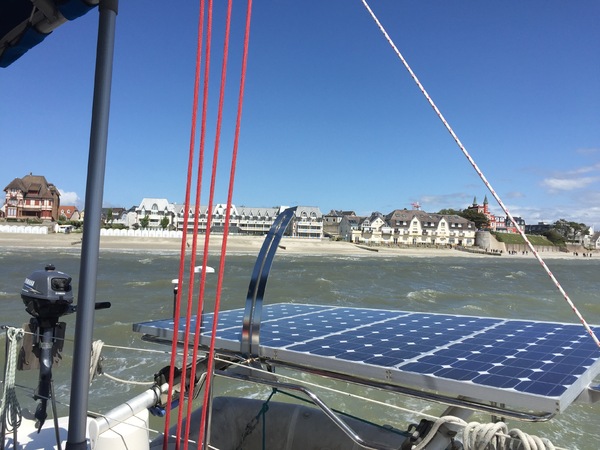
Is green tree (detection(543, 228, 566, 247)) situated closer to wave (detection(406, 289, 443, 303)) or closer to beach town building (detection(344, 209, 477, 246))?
beach town building (detection(344, 209, 477, 246))

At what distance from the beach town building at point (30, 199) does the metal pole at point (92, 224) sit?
412 feet

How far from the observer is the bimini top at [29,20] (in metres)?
2.47

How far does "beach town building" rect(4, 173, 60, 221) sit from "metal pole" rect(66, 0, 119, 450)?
125m

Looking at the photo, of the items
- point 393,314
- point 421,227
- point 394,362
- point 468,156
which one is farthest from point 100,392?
point 421,227

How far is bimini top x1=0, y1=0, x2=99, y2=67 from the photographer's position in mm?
2471

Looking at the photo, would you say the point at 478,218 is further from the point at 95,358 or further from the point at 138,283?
the point at 95,358

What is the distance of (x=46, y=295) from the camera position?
3.62 meters

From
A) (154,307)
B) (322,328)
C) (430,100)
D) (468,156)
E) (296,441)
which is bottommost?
(154,307)

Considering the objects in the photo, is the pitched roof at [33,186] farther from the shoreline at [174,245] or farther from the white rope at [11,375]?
the white rope at [11,375]

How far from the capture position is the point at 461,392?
2.46m

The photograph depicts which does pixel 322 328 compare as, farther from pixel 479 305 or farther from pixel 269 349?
pixel 479 305

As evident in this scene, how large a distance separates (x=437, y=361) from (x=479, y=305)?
1018 inches

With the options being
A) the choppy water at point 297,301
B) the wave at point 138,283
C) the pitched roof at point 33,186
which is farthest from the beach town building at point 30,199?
the wave at point 138,283

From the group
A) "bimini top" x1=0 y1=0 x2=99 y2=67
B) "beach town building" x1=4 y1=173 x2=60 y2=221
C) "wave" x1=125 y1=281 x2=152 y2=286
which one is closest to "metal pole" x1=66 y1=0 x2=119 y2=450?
"bimini top" x1=0 y1=0 x2=99 y2=67
